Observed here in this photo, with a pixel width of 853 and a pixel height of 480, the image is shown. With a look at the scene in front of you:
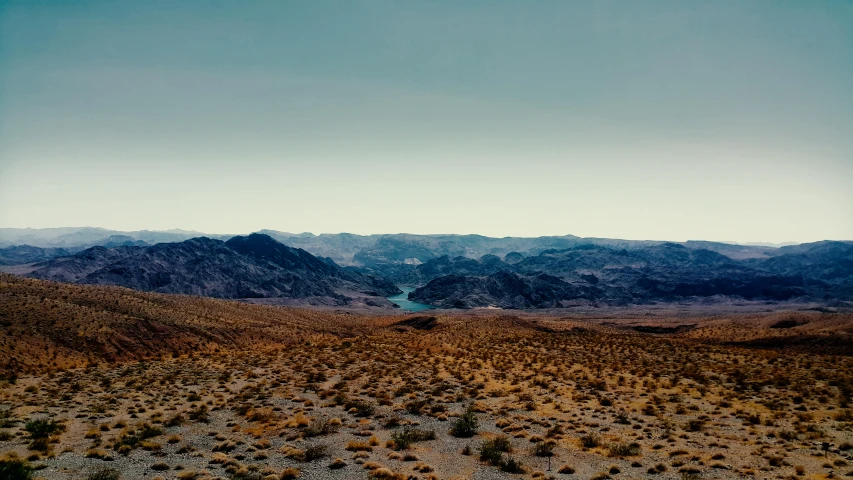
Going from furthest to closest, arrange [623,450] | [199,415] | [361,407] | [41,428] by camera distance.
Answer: [361,407], [199,415], [41,428], [623,450]

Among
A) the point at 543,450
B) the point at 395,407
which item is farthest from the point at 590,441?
the point at 395,407

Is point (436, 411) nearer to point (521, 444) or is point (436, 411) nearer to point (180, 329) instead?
point (521, 444)

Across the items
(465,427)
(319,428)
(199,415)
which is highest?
(465,427)

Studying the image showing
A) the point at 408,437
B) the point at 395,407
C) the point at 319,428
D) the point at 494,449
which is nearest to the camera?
the point at 494,449

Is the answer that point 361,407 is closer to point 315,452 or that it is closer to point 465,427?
point 465,427

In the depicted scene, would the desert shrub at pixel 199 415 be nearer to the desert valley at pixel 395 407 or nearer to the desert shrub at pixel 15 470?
the desert valley at pixel 395 407

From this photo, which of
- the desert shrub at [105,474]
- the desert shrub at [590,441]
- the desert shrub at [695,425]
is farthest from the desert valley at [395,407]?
the desert shrub at [105,474]

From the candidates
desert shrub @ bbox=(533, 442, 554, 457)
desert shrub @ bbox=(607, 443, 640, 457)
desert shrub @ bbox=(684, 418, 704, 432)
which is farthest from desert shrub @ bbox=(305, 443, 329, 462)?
desert shrub @ bbox=(684, 418, 704, 432)
